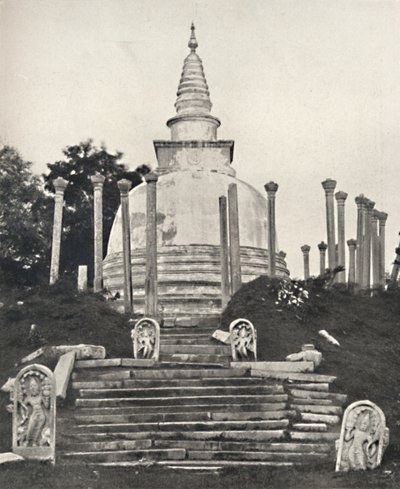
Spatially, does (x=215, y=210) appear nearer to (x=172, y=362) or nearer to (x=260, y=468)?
(x=172, y=362)

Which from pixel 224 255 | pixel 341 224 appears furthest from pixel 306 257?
pixel 224 255

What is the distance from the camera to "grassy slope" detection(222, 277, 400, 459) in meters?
19.8

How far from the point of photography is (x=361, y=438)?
46.8 feet

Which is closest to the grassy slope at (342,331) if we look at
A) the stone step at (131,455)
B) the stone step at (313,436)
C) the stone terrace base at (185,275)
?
the stone step at (313,436)

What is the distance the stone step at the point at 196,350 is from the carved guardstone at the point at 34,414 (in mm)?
7137

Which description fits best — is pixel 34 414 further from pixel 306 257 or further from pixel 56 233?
pixel 306 257

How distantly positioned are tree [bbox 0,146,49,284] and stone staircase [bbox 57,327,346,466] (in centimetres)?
1991

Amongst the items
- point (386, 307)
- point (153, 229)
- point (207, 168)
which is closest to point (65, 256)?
point (207, 168)

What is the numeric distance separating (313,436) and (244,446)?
1211 mm

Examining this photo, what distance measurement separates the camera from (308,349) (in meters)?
20.7

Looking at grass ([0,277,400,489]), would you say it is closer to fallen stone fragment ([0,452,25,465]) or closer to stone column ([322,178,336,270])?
fallen stone fragment ([0,452,25,465])

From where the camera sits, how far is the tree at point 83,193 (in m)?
43.2

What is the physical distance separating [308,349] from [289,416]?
3.39 m

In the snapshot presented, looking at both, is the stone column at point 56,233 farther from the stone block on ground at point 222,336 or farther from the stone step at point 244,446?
the stone step at point 244,446
